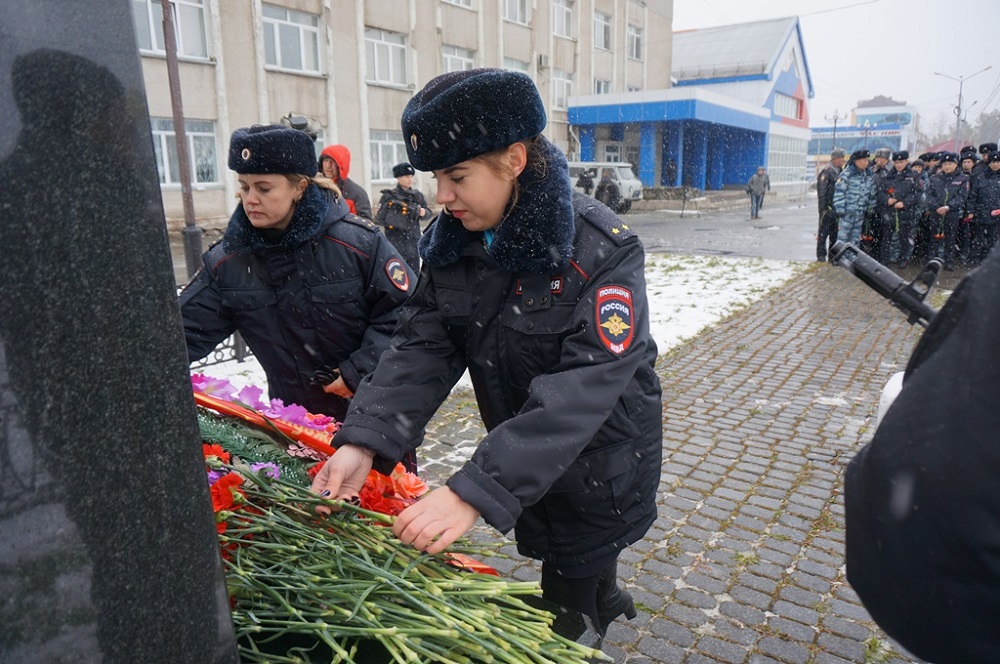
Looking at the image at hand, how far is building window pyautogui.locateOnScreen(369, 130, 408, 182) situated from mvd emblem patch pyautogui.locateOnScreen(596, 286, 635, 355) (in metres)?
22.9

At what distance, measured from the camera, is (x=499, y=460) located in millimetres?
1486

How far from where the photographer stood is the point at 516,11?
30359mm

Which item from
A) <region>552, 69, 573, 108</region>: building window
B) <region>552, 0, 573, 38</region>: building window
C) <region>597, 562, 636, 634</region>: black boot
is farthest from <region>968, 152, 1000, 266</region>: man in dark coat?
<region>552, 0, 573, 38</region>: building window

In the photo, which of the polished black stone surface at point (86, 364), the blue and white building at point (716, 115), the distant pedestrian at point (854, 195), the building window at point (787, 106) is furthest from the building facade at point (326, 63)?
the building window at point (787, 106)

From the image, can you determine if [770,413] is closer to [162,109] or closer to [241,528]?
[241,528]

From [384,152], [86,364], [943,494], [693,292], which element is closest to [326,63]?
[384,152]

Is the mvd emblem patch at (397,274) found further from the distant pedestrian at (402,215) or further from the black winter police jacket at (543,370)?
the distant pedestrian at (402,215)

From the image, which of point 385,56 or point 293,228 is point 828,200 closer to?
point 293,228

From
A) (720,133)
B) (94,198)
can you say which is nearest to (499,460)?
(94,198)

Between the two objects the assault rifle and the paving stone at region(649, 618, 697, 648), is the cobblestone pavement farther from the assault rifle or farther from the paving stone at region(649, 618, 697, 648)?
the assault rifle

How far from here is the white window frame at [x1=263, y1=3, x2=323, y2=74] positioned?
20312 millimetres

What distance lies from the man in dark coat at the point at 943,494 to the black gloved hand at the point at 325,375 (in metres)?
2.11

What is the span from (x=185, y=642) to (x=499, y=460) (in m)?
0.66

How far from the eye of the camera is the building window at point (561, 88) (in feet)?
109
